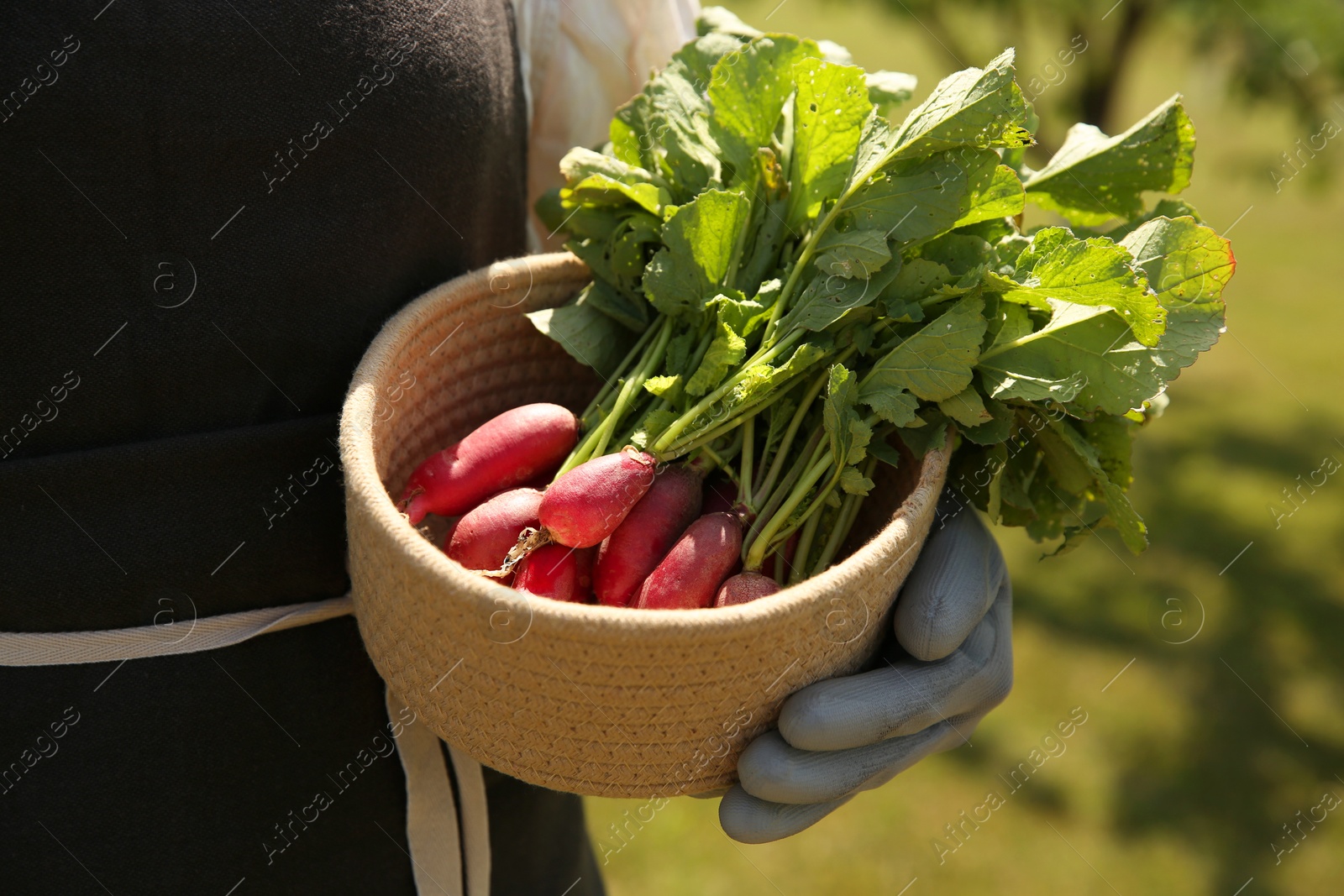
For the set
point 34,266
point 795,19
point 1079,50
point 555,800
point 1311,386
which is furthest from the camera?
point 795,19

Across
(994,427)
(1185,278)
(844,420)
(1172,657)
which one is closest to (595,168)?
(844,420)

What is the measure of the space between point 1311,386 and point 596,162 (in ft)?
14.9

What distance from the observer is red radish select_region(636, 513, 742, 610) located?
897 millimetres

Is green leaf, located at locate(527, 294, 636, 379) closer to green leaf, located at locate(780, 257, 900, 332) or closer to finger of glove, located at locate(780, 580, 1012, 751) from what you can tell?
green leaf, located at locate(780, 257, 900, 332)

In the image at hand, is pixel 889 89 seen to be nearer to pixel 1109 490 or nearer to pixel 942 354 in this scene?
pixel 942 354

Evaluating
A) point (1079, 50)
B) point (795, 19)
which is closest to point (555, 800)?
point (1079, 50)

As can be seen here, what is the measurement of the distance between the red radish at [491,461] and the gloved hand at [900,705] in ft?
1.12

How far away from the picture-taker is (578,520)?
2.97 ft

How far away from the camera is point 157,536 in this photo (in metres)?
0.81

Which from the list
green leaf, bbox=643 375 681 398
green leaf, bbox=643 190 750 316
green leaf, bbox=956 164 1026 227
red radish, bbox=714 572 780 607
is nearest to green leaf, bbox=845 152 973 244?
green leaf, bbox=956 164 1026 227

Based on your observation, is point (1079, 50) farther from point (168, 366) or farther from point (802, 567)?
point (168, 366)

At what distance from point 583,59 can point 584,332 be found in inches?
12.9

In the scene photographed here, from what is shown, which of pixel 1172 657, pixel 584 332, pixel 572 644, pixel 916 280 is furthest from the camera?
pixel 1172 657

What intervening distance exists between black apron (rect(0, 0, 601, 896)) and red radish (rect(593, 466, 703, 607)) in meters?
0.24
